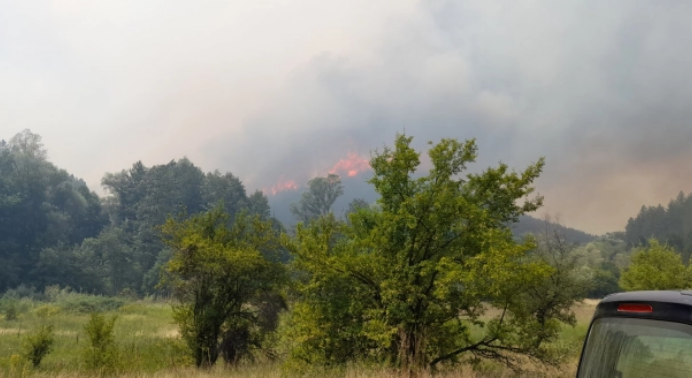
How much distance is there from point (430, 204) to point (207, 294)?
913 cm

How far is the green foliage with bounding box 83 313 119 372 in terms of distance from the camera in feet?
46.8

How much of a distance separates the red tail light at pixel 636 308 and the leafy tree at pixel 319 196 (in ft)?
461

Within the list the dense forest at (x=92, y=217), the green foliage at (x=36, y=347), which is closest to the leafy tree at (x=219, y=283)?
the green foliage at (x=36, y=347)

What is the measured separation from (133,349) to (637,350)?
17932 millimetres

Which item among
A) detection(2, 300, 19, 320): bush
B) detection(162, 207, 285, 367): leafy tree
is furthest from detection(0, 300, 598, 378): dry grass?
detection(162, 207, 285, 367): leafy tree

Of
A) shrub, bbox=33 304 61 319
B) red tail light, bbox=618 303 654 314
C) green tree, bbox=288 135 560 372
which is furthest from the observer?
shrub, bbox=33 304 61 319

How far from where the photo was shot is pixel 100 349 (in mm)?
14695

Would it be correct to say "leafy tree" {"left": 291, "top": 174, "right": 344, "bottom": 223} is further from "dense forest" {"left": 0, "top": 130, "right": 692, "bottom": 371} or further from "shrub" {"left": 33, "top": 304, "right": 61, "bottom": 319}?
"dense forest" {"left": 0, "top": 130, "right": 692, "bottom": 371}

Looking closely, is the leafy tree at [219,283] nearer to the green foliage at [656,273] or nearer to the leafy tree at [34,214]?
the green foliage at [656,273]

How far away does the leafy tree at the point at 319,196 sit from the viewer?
144 meters

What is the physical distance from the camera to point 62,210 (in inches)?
3903

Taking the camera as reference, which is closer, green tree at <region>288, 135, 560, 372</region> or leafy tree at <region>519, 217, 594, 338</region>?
green tree at <region>288, 135, 560, 372</region>

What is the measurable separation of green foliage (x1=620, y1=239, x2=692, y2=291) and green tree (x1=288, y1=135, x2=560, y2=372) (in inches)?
700

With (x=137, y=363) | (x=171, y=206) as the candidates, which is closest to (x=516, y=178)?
(x=137, y=363)
